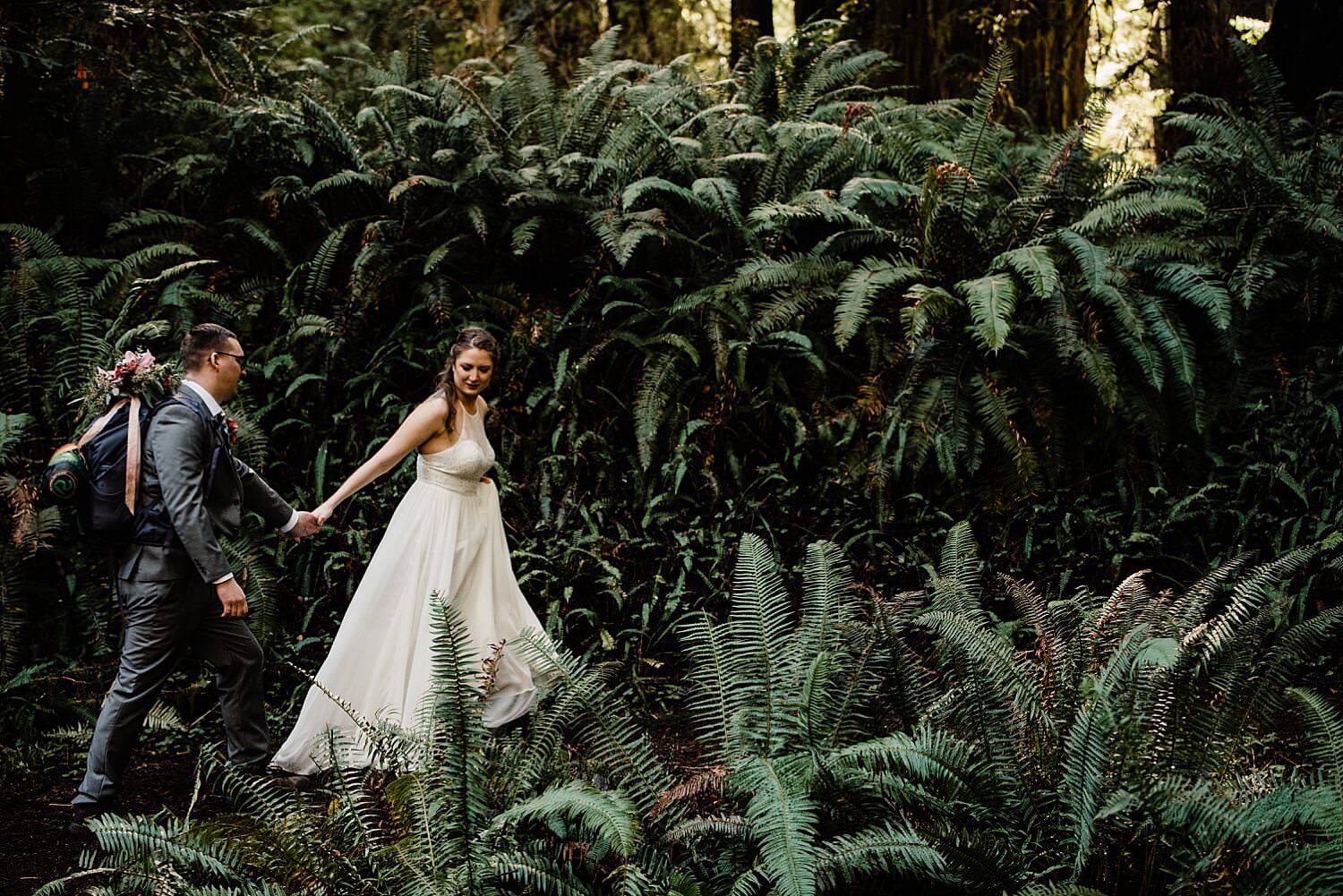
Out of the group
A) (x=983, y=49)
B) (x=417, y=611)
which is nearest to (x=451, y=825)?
(x=417, y=611)

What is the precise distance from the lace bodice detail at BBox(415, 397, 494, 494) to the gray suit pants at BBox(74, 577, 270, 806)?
112 cm

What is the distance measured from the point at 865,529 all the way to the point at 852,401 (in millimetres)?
912

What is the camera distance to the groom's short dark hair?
4676mm

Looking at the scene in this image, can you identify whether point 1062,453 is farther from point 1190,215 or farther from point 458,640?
point 458,640

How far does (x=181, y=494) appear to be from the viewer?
4.47 m

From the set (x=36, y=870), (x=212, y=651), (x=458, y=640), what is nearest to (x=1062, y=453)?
(x=458, y=640)

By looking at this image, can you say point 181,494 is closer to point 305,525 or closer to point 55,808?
point 305,525

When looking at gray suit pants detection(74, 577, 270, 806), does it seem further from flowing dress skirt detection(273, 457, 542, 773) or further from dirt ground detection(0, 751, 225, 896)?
flowing dress skirt detection(273, 457, 542, 773)

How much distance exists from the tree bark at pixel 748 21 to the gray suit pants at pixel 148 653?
A: 7368 mm

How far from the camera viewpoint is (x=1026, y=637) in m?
6.26

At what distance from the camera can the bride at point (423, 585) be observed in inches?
201

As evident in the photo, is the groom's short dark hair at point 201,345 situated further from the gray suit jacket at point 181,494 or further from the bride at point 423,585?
the bride at point 423,585

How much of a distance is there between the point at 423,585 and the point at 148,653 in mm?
1202

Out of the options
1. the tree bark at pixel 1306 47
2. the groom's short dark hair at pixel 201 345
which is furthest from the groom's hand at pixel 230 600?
the tree bark at pixel 1306 47
